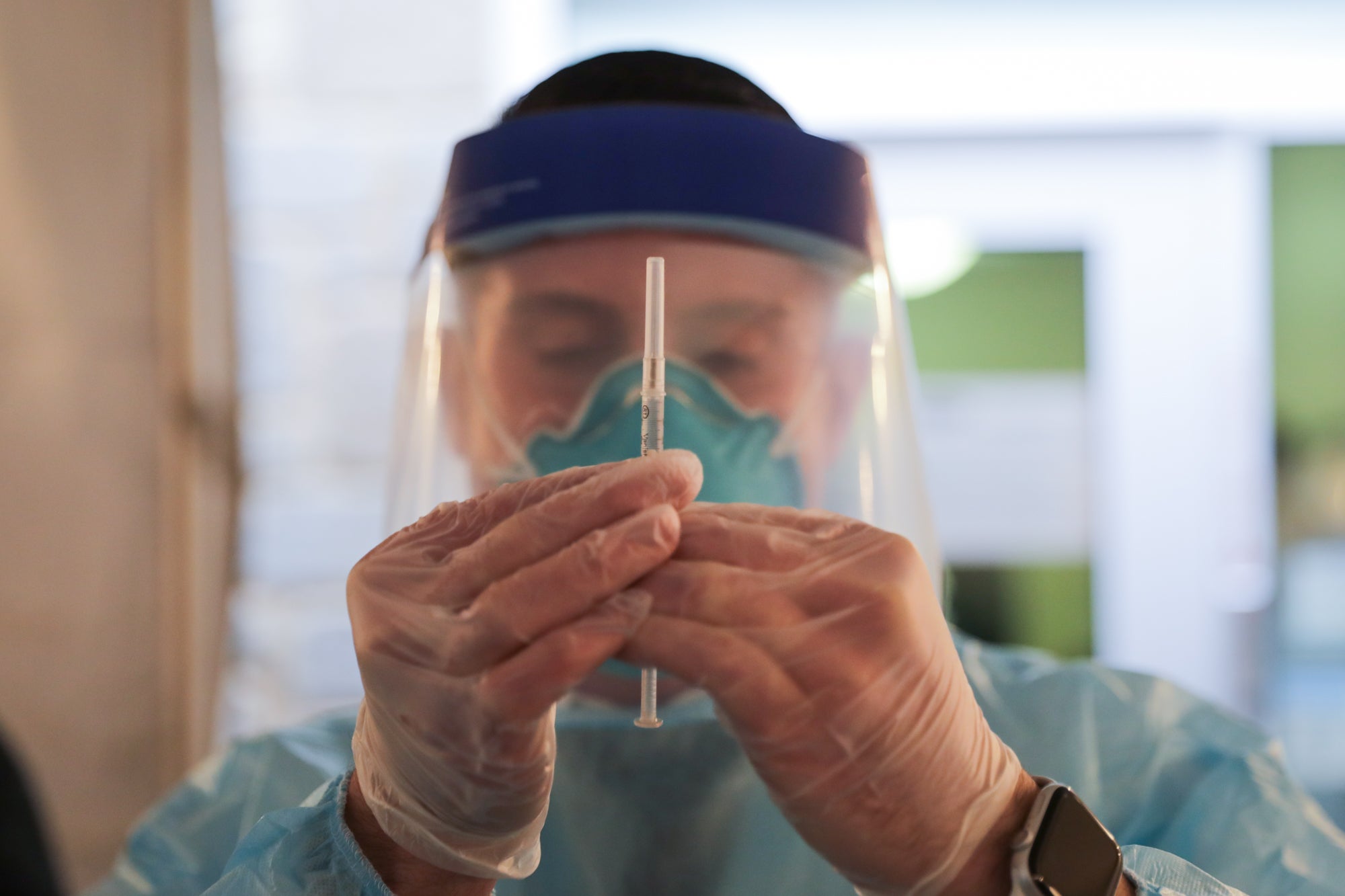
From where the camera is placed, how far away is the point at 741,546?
50 centimetres

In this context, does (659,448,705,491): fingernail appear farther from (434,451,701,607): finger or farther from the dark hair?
the dark hair

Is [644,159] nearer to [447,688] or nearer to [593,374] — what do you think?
[593,374]

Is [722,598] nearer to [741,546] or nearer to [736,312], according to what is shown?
[741,546]

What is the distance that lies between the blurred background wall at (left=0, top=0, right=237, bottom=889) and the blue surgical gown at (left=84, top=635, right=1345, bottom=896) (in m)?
0.51

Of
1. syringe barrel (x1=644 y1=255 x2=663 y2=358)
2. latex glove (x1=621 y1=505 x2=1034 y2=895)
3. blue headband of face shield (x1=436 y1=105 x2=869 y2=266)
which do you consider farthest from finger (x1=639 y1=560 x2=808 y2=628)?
blue headband of face shield (x1=436 y1=105 x2=869 y2=266)

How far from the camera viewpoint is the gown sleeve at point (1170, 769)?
0.79 meters

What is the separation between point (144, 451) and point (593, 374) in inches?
41.7

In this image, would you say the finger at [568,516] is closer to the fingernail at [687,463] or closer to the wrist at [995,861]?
the fingernail at [687,463]

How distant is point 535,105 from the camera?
0.89 metres

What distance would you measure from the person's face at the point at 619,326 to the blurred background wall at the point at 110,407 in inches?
36.2

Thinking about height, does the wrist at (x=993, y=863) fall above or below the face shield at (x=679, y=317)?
below

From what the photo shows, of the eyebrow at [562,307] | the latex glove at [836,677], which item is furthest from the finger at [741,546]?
the eyebrow at [562,307]

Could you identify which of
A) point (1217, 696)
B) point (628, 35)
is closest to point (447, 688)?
point (628, 35)

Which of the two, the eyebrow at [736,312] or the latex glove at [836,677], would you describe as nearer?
the latex glove at [836,677]
